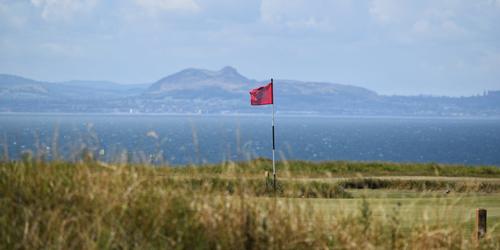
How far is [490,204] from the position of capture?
65.7 feet

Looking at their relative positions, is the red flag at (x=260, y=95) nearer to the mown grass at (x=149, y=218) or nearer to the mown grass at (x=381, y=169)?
the mown grass at (x=381, y=169)

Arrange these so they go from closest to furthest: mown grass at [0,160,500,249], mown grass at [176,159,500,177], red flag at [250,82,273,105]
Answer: mown grass at [0,160,500,249]
red flag at [250,82,273,105]
mown grass at [176,159,500,177]

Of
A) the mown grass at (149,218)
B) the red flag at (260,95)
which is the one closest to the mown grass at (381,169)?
the red flag at (260,95)

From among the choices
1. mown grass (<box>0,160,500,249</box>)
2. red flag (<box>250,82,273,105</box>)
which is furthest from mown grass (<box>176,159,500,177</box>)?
mown grass (<box>0,160,500,249</box>)

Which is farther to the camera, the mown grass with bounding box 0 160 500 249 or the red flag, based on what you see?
the red flag

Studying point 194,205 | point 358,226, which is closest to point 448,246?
point 358,226

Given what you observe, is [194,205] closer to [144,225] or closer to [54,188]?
[144,225]

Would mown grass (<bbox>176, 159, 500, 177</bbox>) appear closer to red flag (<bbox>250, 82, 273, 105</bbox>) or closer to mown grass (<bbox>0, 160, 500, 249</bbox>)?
red flag (<bbox>250, 82, 273, 105</bbox>)

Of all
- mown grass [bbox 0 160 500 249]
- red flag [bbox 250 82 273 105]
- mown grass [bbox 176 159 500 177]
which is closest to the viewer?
mown grass [bbox 0 160 500 249]

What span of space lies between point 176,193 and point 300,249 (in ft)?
6.08

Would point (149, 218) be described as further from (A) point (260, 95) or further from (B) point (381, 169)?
(B) point (381, 169)

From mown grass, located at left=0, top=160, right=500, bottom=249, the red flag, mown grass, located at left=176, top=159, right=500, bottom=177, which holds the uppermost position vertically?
the red flag

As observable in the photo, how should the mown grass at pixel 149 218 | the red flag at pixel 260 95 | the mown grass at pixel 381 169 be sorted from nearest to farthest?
the mown grass at pixel 149 218 → the red flag at pixel 260 95 → the mown grass at pixel 381 169

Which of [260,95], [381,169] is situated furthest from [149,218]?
[381,169]
